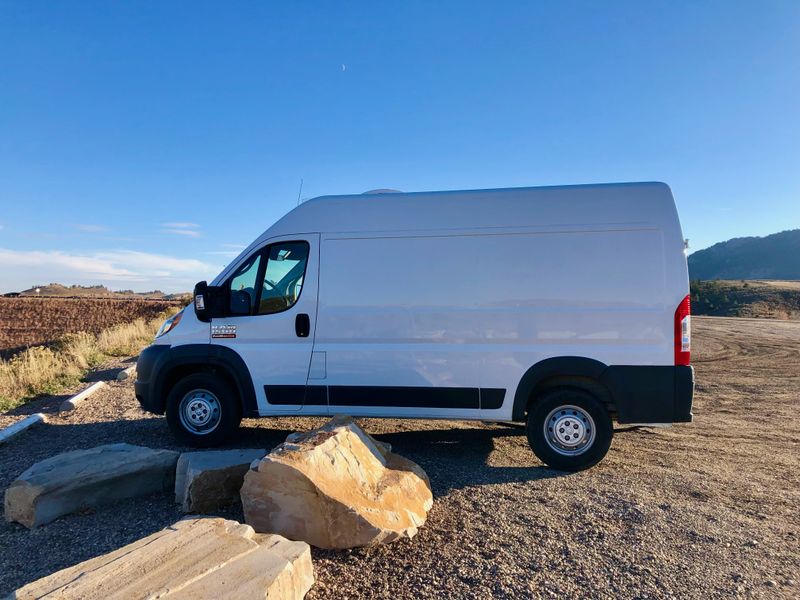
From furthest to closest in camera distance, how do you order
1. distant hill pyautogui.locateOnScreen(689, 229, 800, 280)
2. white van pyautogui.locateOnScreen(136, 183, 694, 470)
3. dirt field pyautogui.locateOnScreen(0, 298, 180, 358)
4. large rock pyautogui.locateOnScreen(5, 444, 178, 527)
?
1. distant hill pyautogui.locateOnScreen(689, 229, 800, 280)
2. dirt field pyautogui.locateOnScreen(0, 298, 180, 358)
3. white van pyautogui.locateOnScreen(136, 183, 694, 470)
4. large rock pyautogui.locateOnScreen(5, 444, 178, 527)

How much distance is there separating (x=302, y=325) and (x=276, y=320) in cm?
31

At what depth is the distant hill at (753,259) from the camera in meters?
102

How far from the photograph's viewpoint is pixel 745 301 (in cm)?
4050

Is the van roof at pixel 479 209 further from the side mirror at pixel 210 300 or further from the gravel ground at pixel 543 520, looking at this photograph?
the gravel ground at pixel 543 520

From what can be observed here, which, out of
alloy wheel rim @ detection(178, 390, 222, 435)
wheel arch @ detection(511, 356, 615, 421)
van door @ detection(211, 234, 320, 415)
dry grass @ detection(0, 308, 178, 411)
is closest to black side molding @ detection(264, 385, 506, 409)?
van door @ detection(211, 234, 320, 415)

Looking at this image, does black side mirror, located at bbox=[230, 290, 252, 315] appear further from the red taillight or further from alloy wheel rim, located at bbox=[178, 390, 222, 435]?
the red taillight

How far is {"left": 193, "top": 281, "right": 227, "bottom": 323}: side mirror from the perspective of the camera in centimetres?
594

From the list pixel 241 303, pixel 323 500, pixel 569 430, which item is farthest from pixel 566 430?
pixel 241 303

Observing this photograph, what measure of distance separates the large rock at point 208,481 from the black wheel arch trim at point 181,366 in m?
1.35

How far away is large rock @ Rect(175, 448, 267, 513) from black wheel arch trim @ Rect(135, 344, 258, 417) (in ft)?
4.44

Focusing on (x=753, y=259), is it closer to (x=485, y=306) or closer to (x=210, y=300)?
(x=485, y=306)

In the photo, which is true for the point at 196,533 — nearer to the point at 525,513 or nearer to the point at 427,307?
the point at 525,513

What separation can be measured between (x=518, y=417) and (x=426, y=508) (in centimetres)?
162

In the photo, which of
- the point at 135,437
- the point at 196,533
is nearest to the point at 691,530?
the point at 196,533
